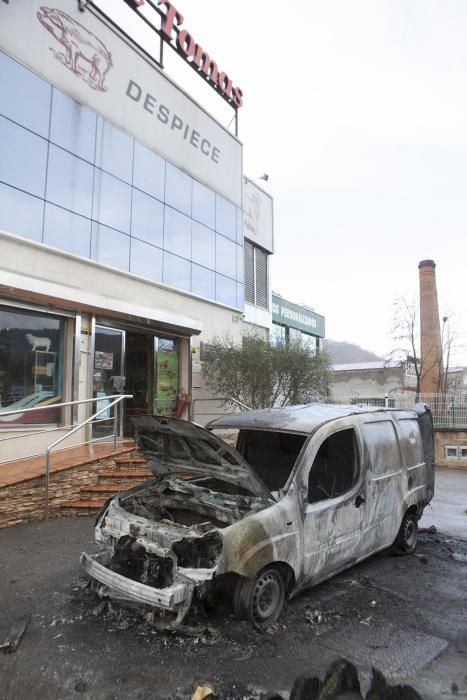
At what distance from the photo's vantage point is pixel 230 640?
3459 mm

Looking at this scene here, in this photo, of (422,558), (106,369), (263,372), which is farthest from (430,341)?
(422,558)

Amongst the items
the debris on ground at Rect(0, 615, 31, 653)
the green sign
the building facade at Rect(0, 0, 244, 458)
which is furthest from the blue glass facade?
the green sign

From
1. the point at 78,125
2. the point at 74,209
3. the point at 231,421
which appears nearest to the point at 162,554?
the point at 231,421

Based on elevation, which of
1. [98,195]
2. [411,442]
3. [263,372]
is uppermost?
[98,195]

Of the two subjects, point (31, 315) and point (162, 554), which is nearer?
point (162, 554)

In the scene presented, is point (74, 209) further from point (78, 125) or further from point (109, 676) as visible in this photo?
point (109, 676)

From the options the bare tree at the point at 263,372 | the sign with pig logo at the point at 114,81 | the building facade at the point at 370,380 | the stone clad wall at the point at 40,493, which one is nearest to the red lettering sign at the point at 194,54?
the sign with pig logo at the point at 114,81

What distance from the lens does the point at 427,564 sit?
5.48 meters

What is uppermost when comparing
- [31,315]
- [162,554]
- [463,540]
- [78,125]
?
[78,125]

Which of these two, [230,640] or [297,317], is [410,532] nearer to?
[230,640]

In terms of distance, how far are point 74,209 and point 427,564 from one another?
943 centimetres

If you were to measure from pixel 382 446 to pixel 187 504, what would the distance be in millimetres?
2258

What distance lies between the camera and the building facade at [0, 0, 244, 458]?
9.20m

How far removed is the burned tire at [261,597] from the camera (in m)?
3.53
